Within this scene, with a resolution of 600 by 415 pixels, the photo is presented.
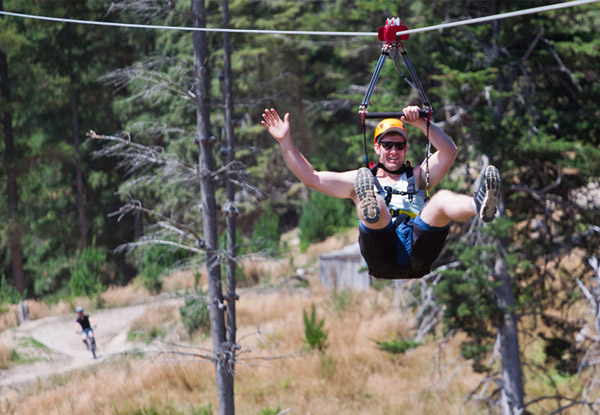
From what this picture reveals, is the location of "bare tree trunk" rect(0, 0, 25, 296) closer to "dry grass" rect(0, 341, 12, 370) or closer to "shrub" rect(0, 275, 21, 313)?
"shrub" rect(0, 275, 21, 313)

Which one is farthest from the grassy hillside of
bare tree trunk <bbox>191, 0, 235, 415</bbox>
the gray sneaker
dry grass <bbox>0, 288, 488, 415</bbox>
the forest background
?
the gray sneaker

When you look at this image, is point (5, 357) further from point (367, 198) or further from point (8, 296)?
point (367, 198)

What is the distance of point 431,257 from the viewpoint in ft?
15.8

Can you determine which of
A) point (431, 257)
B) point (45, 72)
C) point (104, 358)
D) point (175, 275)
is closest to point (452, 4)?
point (431, 257)

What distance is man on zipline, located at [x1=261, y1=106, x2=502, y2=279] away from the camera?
446 centimetres

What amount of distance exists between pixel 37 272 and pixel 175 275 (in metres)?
6.74

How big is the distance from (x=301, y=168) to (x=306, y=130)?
898 inches

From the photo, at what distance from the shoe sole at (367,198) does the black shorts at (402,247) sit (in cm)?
38

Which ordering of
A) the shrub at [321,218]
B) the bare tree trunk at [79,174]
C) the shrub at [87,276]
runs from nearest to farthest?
1. the shrub at [87,276]
2. the shrub at [321,218]
3. the bare tree trunk at [79,174]

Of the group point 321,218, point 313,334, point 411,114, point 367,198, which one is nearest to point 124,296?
point 321,218

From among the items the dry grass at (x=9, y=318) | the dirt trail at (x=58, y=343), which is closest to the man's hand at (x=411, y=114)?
the dirt trail at (x=58, y=343)

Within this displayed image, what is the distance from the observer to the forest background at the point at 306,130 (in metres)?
12.0

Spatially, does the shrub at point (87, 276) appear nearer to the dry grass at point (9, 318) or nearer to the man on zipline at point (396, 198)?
the dry grass at point (9, 318)

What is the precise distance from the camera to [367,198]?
173 inches
